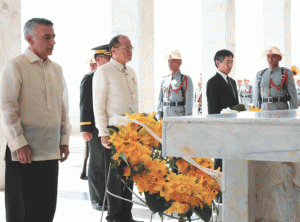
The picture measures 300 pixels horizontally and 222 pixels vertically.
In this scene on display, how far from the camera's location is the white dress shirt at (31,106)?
2.69 meters

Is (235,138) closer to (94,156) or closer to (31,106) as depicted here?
(31,106)

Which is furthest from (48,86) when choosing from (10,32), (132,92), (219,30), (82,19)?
(82,19)

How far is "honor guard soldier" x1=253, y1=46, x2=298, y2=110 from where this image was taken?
250 inches

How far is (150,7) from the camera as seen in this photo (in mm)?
6570

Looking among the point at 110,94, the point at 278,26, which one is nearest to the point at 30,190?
the point at 110,94

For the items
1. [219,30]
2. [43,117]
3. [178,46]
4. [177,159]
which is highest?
[178,46]

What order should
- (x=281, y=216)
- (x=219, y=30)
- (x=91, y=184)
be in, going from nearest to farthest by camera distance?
(x=281, y=216)
(x=91, y=184)
(x=219, y=30)

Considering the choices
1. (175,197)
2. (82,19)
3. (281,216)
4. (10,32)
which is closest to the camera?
(281,216)

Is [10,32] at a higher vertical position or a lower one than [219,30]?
lower

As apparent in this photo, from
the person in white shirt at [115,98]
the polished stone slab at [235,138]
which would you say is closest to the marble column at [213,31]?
the person in white shirt at [115,98]

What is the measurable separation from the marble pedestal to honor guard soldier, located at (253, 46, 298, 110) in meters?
5.29

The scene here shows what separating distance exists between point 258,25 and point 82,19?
11886mm

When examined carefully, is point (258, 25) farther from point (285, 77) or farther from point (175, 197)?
point (175, 197)

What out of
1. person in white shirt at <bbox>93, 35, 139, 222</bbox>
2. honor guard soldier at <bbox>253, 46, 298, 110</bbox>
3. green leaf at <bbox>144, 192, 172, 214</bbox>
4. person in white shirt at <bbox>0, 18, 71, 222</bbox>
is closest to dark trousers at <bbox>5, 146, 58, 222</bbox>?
person in white shirt at <bbox>0, 18, 71, 222</bbox>
